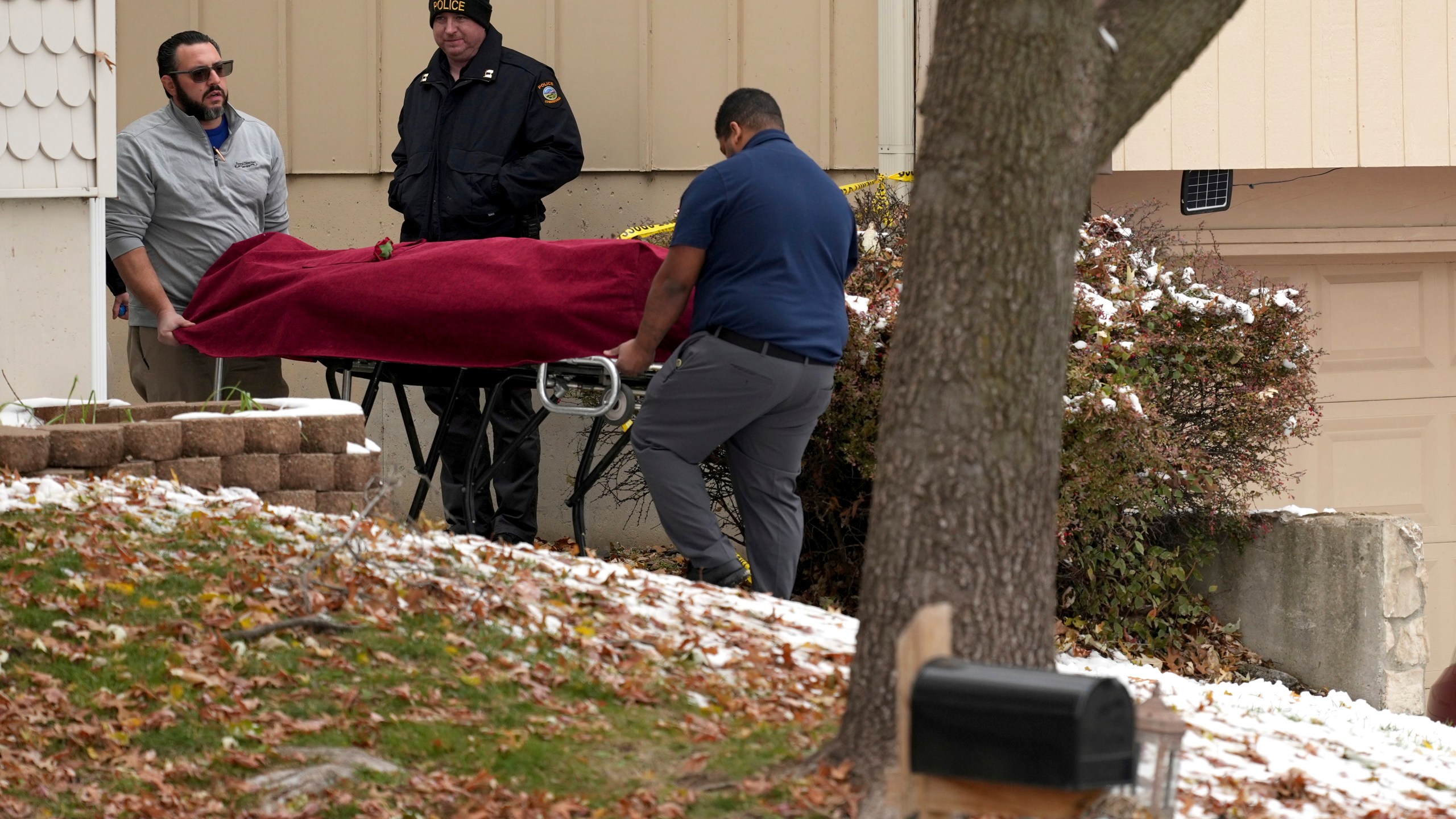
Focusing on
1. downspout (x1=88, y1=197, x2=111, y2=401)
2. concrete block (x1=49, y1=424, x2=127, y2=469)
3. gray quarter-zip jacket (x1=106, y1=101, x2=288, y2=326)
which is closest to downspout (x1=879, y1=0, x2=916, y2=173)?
gray quarter-zip jacket (x1=106, y1=101, x2=288, y2=326)

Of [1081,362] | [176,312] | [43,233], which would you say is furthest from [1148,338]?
[43,233]

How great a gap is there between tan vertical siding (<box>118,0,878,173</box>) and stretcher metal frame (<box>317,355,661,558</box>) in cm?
201

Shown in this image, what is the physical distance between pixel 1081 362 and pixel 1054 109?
3.14 metres

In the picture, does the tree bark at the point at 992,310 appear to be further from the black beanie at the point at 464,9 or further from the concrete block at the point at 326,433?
the black beanie at the point at 464,9

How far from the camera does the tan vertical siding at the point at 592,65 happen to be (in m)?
8.18

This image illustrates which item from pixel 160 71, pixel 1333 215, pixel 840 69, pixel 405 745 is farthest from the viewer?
pixel 1333 215

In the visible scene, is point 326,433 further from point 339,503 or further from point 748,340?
point 748,340

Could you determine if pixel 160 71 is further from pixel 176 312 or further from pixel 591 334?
pixel 591 334

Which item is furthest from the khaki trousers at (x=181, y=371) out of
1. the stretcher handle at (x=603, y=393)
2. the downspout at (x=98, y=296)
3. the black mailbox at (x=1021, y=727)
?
the black mailbox at (x=1021, y=727)

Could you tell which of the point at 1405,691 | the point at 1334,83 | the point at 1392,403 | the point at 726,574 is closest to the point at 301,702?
the point at 726,574

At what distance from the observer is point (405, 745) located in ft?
11.8

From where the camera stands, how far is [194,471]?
17.9ft

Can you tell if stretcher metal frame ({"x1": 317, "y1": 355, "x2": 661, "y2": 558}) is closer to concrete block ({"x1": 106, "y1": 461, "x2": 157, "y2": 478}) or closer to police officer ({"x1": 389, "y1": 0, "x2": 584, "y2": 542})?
police officer ({"x1": 389, "y1": 0, "x2": 584, "y2": 542})

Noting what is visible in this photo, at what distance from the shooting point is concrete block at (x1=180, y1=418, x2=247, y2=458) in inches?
215
